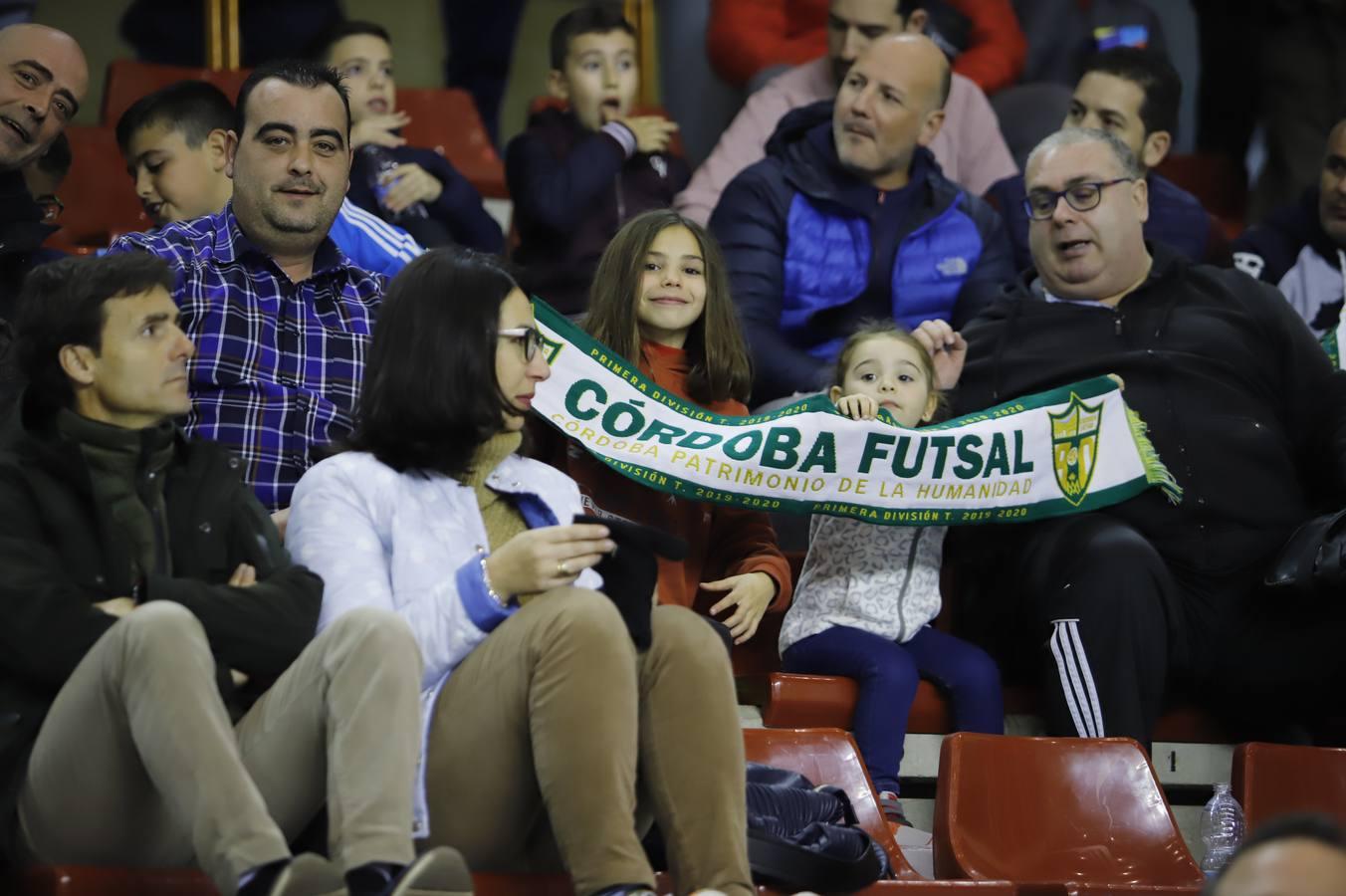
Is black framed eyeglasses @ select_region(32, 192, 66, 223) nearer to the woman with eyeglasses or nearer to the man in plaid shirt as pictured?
the man in plaid shirt

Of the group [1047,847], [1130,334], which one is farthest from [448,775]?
[1130,334]

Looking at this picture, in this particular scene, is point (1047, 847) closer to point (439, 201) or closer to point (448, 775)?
point (448, 775)

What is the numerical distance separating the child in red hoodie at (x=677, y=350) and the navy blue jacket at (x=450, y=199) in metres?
1.31

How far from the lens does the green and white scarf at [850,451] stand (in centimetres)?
375

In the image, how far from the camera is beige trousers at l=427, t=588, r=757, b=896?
237cm

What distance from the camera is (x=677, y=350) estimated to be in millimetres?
3953

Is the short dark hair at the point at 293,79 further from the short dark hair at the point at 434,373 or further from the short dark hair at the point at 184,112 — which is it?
the short dark hair at the point at 434,373

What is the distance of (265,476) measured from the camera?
338 cm

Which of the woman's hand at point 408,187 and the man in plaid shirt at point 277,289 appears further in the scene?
the woman's hand at point 408,187

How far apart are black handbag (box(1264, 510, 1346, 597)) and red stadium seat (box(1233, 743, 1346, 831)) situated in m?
0.39

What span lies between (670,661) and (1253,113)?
5.30 meters

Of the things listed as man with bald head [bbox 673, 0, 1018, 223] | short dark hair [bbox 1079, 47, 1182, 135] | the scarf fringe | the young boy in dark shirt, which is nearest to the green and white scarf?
the scarf fringe

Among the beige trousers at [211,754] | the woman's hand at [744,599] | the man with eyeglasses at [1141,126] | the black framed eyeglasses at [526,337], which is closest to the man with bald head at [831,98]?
the man with eyeglasses at [1141,126]

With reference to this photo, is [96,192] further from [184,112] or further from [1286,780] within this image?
[1286,780]
